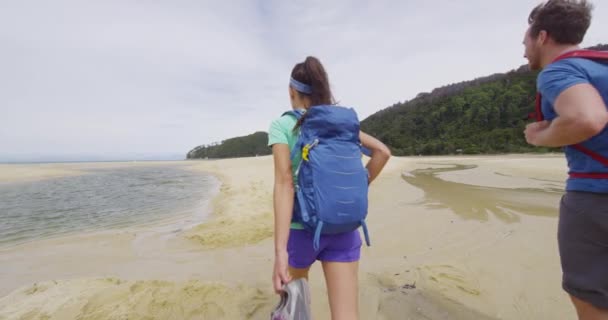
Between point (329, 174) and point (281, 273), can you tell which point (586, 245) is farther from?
point (281, 273)

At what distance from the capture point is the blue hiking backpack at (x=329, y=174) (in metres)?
1.71

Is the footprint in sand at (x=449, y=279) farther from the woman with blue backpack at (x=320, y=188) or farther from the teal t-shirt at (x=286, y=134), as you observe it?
the teal t-shirt at (x=286, y=134)

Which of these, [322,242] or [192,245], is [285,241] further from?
[192,245]

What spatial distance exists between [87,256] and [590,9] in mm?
6898

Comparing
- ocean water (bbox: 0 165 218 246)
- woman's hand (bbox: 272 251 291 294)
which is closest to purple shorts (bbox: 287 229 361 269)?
woman's hand (bbox: 272 251 291 294)

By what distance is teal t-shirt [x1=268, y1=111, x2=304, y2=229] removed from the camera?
1.83 m

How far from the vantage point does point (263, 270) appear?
14.0 ft

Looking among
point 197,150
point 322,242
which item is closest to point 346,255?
point 322,242

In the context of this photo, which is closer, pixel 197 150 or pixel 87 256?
pixel 87 256

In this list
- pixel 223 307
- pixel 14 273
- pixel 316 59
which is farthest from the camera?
pixel 14 273

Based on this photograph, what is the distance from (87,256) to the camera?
207 inches

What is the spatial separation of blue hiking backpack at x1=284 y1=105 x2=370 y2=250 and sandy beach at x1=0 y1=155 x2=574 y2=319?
172cm

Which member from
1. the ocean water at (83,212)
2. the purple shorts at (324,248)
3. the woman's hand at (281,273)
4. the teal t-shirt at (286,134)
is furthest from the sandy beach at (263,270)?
the teal t-shirt at (286,134)

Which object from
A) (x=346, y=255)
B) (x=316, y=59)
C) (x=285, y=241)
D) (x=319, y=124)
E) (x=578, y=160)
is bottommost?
(x=346, y=255)
